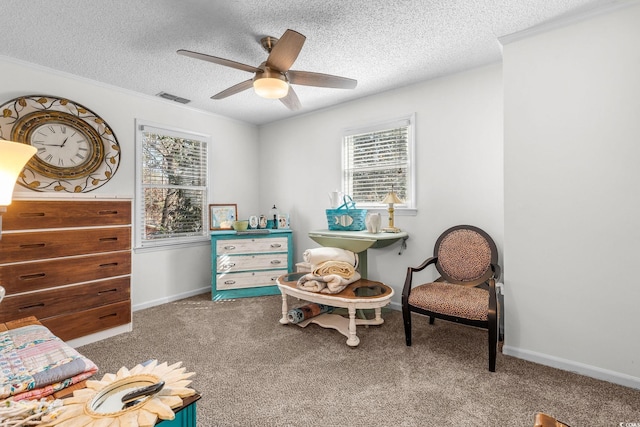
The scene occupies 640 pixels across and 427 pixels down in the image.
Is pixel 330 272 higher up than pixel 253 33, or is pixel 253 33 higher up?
pixel 253 33

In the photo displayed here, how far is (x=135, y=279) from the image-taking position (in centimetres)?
354

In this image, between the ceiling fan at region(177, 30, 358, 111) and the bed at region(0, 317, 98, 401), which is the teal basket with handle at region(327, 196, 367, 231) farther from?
the bed at region(0, 317, 98, 401)

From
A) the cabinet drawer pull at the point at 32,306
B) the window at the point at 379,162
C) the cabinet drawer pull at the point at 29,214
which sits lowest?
the cabinet drawer pull at the point at 32,306

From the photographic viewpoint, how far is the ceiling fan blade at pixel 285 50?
178cm

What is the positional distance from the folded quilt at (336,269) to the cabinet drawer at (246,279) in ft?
4.33

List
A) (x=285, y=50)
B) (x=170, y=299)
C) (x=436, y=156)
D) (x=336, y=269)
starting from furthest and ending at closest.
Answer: (x=170, y=299), (x=436, y=156), (x=336, y=269), (x=285, y=50)

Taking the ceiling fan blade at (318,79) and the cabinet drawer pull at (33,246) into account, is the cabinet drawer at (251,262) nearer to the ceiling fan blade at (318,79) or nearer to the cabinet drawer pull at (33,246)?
the cabinet drawer pull at (33,246)

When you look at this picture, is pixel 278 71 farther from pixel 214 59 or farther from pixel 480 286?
pixel 480 286

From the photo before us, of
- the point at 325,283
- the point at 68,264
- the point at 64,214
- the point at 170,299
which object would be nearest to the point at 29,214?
the point at 64,214

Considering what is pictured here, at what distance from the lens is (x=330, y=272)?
9.43ft

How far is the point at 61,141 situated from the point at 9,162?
2.03 m

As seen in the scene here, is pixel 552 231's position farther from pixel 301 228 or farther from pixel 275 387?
pixel 301 228

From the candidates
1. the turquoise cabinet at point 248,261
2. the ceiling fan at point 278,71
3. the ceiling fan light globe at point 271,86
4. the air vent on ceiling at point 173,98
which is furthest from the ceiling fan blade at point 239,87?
the turquoise cabinet at point 248,261

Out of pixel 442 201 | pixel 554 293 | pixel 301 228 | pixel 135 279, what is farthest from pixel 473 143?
pixel 135 279
